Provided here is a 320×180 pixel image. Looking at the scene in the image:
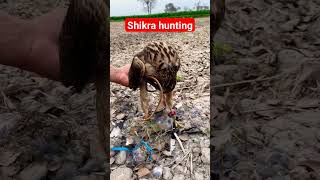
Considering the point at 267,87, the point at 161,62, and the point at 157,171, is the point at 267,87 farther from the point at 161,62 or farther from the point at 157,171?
the point at 157,171

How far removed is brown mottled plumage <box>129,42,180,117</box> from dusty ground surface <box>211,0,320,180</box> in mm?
172

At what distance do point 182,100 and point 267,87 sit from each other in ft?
1.10

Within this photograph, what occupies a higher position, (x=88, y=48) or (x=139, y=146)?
(x=88, y=48)

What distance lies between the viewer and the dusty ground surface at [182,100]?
163cm

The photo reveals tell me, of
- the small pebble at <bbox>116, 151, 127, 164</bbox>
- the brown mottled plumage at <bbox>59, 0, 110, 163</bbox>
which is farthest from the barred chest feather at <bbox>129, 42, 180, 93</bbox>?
the small pebble at <bbox>116, 151, 127, 164</bbox>

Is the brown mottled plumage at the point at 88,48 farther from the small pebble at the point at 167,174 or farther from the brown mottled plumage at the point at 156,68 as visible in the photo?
the small pebble at the point at 167,174

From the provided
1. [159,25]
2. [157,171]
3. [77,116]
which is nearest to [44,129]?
[77,116]

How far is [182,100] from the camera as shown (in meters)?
1.67

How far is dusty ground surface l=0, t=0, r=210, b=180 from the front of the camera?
1635 millimetres

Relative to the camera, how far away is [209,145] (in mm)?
1648

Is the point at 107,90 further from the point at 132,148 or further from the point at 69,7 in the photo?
the point at 69,7

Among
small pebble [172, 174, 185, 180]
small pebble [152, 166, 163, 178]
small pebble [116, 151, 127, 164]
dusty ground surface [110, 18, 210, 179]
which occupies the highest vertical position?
dusty ground surface [110, 18, 210, 179]

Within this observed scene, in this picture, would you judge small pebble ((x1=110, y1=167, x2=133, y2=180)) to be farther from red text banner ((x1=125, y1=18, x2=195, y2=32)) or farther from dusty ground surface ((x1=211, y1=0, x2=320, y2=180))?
red text banner ((x1=125, y1=18, x2=195, y2=32))

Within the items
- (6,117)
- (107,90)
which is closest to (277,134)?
(107,90)
